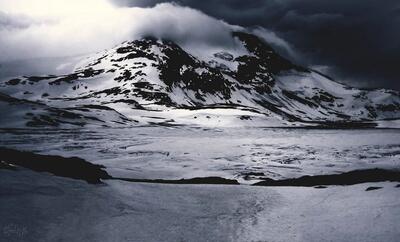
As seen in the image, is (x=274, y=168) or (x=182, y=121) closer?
(x=274, y=168)

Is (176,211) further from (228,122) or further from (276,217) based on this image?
(228,122)

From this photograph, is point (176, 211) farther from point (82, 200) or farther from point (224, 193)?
point (224, 193)

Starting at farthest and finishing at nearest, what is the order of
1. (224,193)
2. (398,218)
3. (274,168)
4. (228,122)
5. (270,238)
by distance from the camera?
(228,122) → (274,168) → (224,193) → (398,218) → (270,238)

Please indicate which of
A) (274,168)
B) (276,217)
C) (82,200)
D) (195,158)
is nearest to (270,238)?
(276,217)

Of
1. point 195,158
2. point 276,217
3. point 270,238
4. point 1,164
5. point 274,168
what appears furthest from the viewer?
point 195,158

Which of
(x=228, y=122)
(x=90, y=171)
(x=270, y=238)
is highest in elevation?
(x=228, y=122)

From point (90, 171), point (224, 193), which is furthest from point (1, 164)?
point (224, 193)

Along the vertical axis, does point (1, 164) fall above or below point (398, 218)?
above
